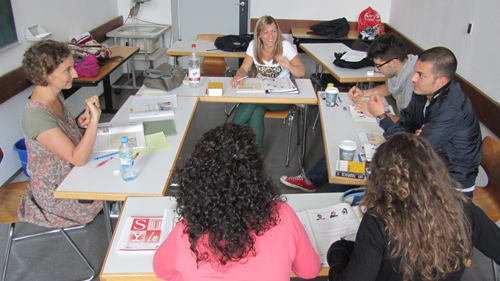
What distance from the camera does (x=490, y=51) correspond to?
109 inches

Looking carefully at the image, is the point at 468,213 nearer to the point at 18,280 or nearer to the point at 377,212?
the point at 377,212

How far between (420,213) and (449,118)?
915 mm

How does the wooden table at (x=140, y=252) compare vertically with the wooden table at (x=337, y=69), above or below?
A: below

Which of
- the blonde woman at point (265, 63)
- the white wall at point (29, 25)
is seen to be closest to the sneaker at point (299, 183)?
the blonde woman at point (265, 63)

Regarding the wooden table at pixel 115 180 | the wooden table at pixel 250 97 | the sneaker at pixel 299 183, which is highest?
the wooden table at pixel 250 97

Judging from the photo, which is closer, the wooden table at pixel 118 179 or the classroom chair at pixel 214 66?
the wooden table at pixel 118 179

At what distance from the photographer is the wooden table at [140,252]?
49.1 inches

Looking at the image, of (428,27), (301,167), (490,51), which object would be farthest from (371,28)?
A: (301,167)

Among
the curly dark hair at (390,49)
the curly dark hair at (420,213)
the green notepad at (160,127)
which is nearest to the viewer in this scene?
the curly dark hair at (420,213)

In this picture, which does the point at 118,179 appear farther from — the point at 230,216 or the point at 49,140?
the point at 230,216

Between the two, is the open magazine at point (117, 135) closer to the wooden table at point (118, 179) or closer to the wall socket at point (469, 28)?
the wooden table at point (118, 179)

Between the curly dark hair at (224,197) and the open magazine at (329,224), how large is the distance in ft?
1.55

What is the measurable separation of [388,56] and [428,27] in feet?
6.21

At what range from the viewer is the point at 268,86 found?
2865mm
